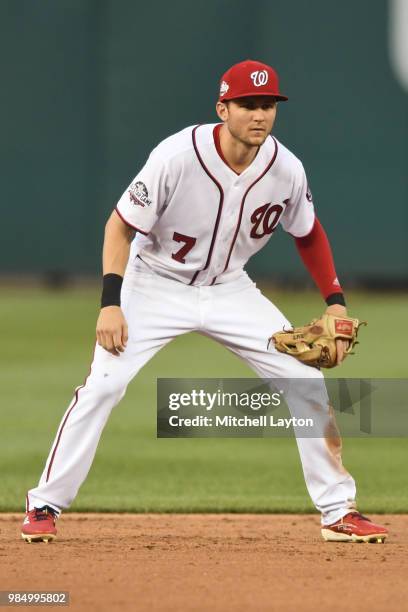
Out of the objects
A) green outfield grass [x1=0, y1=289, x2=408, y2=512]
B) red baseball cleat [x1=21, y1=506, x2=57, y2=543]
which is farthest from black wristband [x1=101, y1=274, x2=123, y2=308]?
green outfield grass [x1=0, y1=289, x2=408, y2=512]

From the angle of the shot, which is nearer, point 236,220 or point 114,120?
point 236,220

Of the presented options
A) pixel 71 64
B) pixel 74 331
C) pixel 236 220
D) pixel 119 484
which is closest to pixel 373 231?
pixel 71 64

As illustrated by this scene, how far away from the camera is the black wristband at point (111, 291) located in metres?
4.91

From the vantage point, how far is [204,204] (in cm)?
503

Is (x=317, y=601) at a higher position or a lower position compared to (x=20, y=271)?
lower

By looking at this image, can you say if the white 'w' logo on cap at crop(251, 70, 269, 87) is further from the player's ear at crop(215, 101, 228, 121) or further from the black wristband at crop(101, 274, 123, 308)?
the black wristband at crop(101, 274, 123, 308)

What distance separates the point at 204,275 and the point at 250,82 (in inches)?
31.8

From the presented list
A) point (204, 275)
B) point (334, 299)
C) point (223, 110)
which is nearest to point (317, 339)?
point (334, 299)

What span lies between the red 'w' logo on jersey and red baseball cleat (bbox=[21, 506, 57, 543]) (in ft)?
4.51

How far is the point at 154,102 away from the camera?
2095cm

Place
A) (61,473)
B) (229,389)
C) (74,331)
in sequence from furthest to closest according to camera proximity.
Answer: (74,331)
(229,389)
(61,473)

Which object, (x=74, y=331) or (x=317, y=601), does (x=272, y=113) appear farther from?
(x=74, y=331)

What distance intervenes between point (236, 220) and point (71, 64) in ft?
53.8

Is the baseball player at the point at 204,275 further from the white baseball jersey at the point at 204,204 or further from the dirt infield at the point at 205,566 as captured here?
the dirt infield at the point at 205,566
